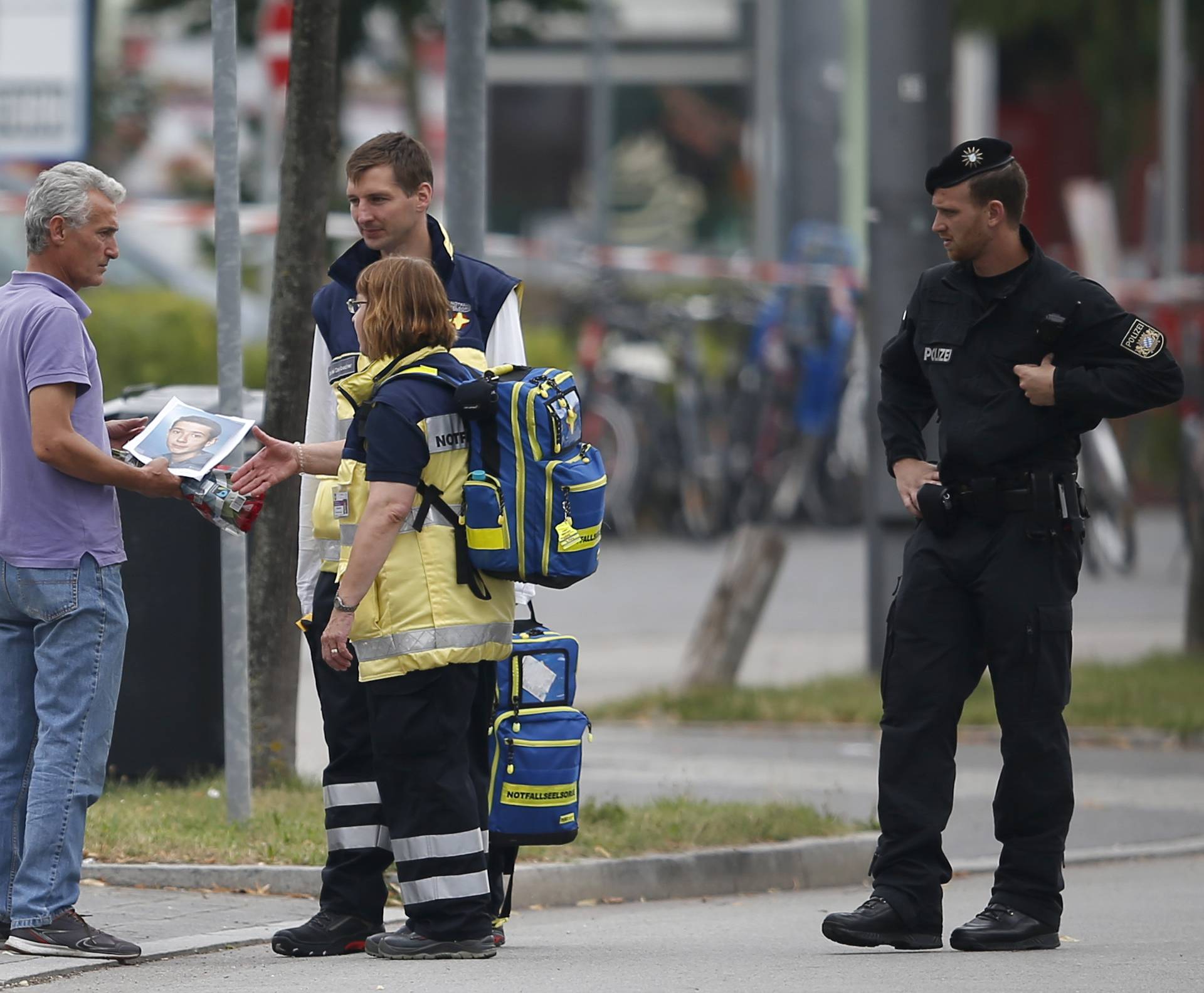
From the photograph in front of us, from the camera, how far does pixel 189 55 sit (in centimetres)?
3750

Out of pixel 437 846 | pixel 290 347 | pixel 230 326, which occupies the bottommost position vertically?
pixel 437 846

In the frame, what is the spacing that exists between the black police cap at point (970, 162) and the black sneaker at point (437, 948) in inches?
89.7

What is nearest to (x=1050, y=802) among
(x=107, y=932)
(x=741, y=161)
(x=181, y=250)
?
(x=107, y=932)

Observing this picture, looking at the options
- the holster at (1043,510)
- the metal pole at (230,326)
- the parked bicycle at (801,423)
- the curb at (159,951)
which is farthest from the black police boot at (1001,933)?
the parked bicycle at (801,423)

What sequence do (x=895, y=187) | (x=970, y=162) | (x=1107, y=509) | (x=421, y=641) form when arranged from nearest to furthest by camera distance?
(x=421, y=641)
(x=970, y=162)
(x=895, y=187)
(x=1107, y=509)

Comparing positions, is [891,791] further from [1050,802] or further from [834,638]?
[834,638]

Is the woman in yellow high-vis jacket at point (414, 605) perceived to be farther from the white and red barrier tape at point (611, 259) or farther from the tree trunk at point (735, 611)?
the white and red barrier tape at point (611, 259)

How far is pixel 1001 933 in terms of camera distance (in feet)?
20.1

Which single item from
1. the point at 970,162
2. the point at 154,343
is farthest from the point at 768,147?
the point at 970,162

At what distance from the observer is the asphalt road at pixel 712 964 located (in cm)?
560

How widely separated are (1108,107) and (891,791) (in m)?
25.8

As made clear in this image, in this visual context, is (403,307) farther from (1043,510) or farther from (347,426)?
(1043,510)

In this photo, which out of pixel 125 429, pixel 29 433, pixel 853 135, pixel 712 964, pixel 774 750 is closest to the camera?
pixel 29 433

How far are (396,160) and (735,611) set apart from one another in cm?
585
